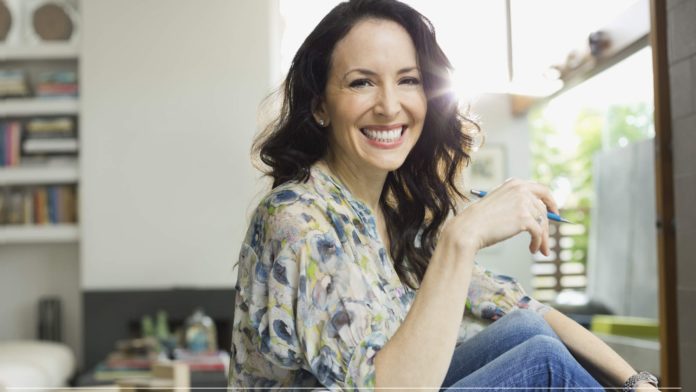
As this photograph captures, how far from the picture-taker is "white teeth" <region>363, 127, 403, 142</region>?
5.00 ft

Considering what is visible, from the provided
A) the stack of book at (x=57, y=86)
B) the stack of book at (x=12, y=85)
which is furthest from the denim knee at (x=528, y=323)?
the stack of book at (x=12, y=85)

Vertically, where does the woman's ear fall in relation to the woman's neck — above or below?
above

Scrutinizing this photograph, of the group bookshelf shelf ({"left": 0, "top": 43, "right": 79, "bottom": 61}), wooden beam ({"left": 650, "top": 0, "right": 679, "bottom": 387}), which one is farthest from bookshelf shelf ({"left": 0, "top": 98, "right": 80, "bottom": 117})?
wooden beam ({"left": 650, "top": 0, "right": 679, "bottom": 387})

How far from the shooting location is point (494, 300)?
5.41 ft

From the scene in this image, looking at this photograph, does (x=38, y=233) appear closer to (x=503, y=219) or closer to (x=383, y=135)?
(x=383, y=135)

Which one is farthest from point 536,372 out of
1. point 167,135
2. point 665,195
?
point 167,135

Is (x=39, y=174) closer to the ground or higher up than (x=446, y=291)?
higher up

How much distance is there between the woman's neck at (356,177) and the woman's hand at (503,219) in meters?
0.30

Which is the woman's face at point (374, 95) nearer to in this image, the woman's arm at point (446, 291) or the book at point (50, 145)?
the woman's arm at point (446, 291)

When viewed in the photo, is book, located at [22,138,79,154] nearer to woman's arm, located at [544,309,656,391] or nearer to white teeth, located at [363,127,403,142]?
white teeth, located at [363,127,403,142]

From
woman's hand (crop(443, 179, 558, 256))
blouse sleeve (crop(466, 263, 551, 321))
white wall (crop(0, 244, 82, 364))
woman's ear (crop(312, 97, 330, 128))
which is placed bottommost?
white wall (crop(0, 244, 82, 364))

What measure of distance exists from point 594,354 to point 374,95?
23.1 inches

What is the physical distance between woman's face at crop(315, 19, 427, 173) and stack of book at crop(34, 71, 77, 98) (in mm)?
4735


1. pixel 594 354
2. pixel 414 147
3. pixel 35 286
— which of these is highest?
pixel 414 147
